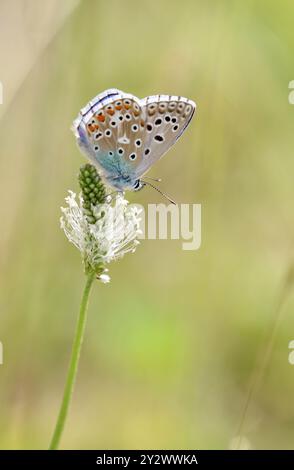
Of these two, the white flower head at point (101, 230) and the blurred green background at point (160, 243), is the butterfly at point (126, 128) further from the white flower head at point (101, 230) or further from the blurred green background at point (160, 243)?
the blurred green background at point (160, 243)

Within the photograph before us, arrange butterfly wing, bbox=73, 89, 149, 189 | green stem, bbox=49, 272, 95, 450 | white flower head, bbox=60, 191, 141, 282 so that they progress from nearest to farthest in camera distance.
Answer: green stem, bbox=49, 272, 95, 450
white flower head, bbox=60, 191, 141, 282
butterfly wing, bbox=73, 89, 149, 189

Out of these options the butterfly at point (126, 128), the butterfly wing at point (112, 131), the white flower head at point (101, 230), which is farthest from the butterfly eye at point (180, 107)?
the white flower head at point (101, 230)

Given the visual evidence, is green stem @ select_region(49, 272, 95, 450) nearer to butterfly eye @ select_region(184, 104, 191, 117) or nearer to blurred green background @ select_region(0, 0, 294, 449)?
butterfly eye @ select_region(184, 104, 191, 117)

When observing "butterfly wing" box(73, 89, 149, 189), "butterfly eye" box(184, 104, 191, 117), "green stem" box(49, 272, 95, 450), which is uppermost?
"butterfly eye" box(184, 104, 191, 117)

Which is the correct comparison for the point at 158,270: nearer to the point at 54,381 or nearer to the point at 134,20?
Result: the point at 54,381

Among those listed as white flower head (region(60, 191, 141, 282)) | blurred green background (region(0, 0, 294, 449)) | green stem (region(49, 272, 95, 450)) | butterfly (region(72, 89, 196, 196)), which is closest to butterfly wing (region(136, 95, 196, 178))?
butterfly (region(72, 89, 196, 196))

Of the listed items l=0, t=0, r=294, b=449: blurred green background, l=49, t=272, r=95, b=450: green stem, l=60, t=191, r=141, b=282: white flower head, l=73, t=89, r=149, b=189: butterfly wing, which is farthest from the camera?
l=0, t=0, r=294, b=449: blurred green background
